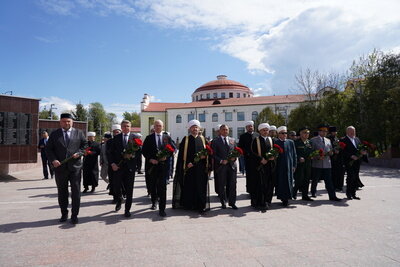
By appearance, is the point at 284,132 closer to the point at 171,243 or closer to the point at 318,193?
the point at 318,193

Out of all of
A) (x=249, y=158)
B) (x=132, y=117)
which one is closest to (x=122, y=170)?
(x=249, y=158)

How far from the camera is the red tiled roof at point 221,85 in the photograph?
225ft

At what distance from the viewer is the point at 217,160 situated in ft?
21.2

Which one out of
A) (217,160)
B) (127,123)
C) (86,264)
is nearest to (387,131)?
(217,160)

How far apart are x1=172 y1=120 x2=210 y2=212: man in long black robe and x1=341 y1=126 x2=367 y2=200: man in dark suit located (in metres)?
4.03

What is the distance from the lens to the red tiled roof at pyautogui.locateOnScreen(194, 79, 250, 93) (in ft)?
225

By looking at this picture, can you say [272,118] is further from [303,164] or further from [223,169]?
[223,169]

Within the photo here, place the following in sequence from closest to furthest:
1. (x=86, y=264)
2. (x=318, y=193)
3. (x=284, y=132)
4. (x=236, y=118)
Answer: (x=86, y=264), (x=284, y=132), (x=318, y=193), (x=236, y=118)

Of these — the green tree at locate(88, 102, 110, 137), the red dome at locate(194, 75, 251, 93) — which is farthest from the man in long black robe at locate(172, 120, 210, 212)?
the green tree at locate(88, 102, 110, 137)

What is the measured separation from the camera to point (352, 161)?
744cm

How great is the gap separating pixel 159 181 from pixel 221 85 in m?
64.7

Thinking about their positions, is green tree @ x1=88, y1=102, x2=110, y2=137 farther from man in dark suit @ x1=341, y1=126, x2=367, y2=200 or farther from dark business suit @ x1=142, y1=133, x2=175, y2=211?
man in dark suit @ x1=341, y1=126, x2=367, y2=200

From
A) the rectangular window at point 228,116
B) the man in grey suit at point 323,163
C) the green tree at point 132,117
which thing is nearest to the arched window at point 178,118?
the rectangular window at point 228,116

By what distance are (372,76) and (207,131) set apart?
40.0 m
